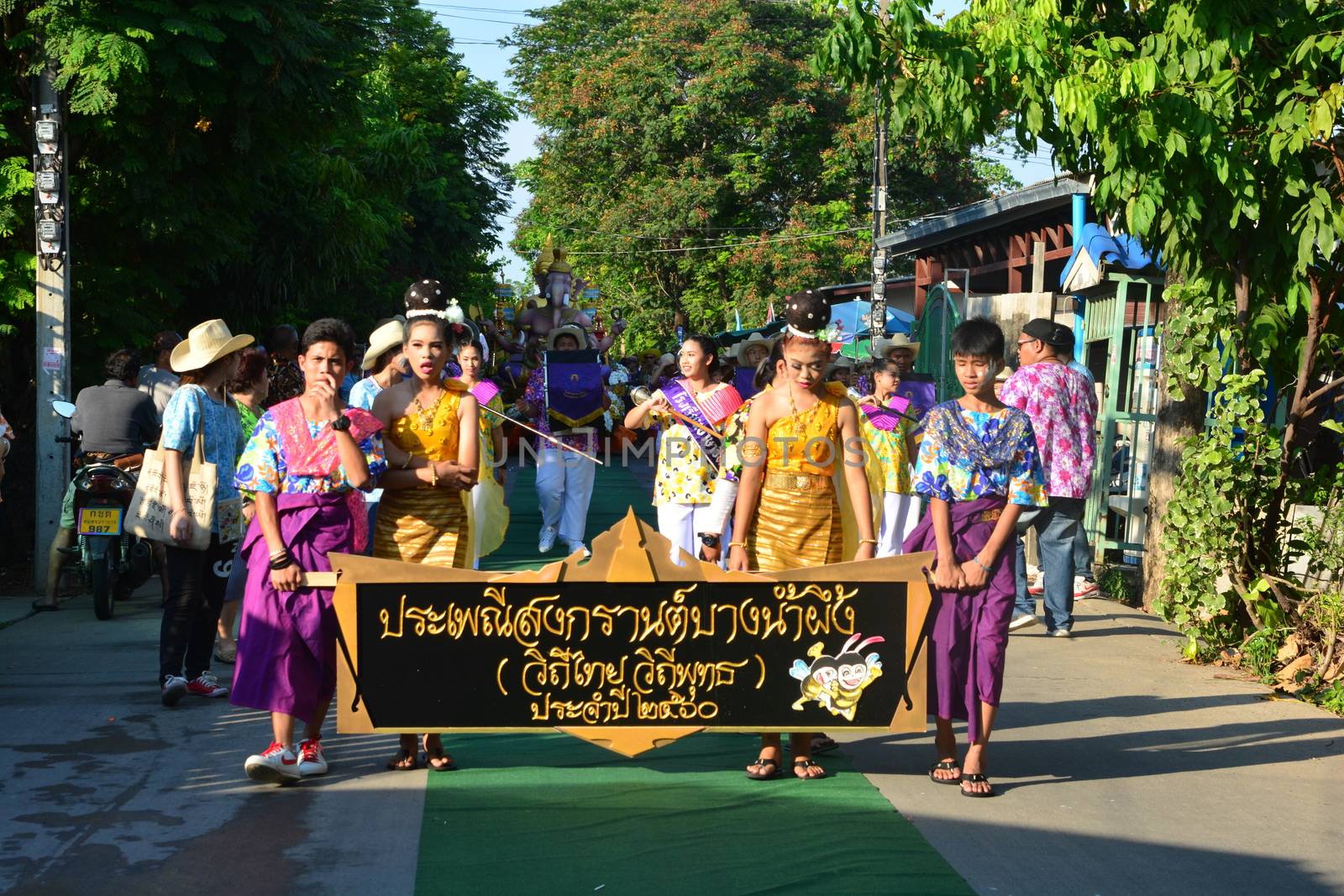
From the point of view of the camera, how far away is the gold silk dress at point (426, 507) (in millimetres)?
6305

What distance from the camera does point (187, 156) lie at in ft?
39.3

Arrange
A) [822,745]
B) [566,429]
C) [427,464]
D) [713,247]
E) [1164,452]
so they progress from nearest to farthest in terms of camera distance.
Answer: [427,464] < [822,745] < [1164,452] < [566,429] < [713,247]

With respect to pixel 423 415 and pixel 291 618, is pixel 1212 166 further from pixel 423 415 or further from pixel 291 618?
pixel 291 618

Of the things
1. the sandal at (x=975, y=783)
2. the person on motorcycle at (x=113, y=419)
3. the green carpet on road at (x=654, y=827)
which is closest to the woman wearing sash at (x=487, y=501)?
the green carpet on road at (x=654, y=827)

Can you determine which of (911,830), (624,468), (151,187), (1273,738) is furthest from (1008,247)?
(911,830)

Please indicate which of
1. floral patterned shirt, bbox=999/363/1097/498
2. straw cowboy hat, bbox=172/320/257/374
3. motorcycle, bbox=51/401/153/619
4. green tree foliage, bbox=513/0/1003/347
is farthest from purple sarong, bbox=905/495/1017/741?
green tree foliage, bbox=513/0/1003/347

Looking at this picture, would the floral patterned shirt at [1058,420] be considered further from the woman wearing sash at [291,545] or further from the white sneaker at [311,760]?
the white sneaker at [311,760]

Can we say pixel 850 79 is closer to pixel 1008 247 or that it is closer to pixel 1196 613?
pixel 1196 613

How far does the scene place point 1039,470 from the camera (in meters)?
6.07

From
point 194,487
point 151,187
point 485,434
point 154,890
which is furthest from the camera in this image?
point 151,187

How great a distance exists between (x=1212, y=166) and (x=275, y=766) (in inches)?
224

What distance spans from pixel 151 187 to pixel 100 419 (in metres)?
2.37

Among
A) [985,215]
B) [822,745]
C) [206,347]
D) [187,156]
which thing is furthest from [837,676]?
[985,215]

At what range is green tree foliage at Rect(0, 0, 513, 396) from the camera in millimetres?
11070
